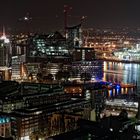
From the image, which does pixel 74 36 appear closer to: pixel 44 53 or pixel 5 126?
pixel 44 53

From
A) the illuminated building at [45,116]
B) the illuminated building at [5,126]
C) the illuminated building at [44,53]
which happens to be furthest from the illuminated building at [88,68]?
the illuminated building at [5,126]

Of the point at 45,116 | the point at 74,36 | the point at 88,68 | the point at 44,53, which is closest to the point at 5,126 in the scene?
the point at 45,116

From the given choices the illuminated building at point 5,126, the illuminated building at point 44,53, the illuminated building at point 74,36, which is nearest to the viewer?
the illuminated building at point 5,126

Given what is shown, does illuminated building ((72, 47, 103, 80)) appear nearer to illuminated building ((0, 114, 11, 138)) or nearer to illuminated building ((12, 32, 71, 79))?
illuminated building ((12, 32, 71, 79))

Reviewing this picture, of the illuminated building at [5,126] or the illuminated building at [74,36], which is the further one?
the illuminated building at [74,36]

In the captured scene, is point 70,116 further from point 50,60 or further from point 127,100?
point 50,60

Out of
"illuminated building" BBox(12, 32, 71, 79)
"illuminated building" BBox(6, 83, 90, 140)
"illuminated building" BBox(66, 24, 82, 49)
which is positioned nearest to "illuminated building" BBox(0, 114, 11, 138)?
"illuminated building" BBox(6, 83, 90, 140)

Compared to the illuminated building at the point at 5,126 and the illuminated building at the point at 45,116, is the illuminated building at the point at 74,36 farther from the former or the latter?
the illuminated building at the point at 5,126

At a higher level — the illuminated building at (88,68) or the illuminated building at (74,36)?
the illuminated building at (74,36)

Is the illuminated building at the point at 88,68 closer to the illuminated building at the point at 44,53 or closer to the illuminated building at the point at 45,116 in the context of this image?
the illuminated building at the point at 44,53

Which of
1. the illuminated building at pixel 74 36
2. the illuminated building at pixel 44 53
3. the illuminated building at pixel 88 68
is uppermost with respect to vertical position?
the illuminated building at pixel 74 36

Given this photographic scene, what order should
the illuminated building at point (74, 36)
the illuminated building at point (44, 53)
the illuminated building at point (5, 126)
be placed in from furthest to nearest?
the illuminated building at point (74, 36) → the illuminated building at point (44, 53) → the illuminated building at point (5, 126)
